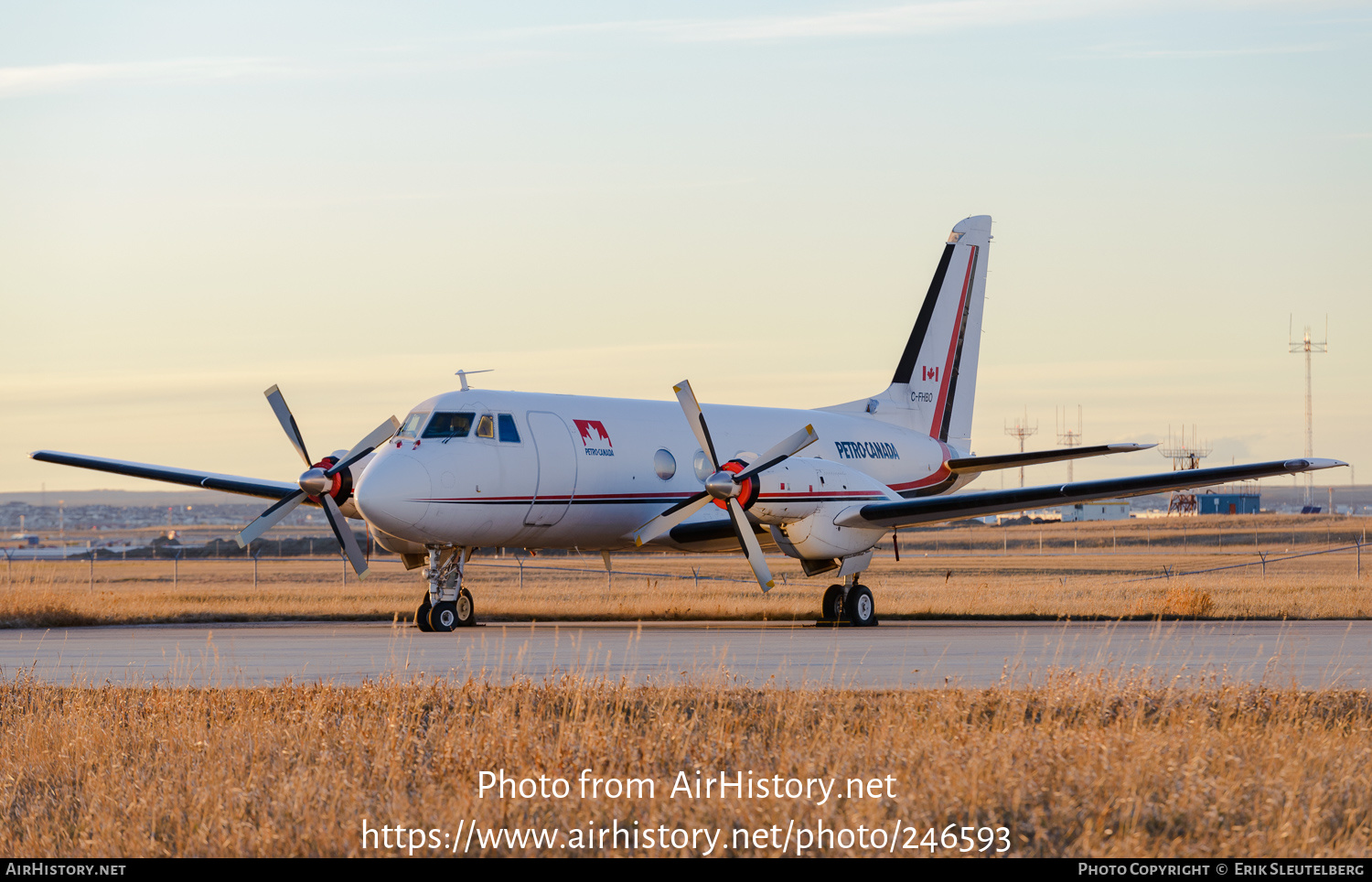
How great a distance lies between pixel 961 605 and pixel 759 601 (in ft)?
15.6

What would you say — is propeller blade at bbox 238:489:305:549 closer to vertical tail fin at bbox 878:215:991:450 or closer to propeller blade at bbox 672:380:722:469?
propeller blade at bbox 672:380:722:469

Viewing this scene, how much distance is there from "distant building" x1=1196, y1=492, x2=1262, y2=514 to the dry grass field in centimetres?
9488

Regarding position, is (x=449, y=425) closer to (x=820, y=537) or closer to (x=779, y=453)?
(x=779, y=453)

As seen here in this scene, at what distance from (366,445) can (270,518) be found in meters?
2.39

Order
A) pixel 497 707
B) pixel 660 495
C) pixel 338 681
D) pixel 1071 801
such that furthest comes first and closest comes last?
1. pixel 660 495
2. pixel 338 681
3. pixel 497 707
4. pixel 1071 801

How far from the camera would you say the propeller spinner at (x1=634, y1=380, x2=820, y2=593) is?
24391mm

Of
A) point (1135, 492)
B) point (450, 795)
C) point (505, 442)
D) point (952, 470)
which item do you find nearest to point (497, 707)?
point (450, 795)

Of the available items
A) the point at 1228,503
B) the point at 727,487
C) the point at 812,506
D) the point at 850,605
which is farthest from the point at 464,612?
the point at 1228,503

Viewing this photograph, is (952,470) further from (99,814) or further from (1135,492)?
(99,814)

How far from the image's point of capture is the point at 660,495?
2697cm

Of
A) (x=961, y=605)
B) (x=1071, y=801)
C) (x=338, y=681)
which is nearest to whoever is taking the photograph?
(x=1071, y=801)

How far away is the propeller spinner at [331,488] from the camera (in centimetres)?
2483

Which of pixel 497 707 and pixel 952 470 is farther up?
pixel 952 470

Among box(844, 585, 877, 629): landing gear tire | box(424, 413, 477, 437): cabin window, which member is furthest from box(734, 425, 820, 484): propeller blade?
box(424, 413, 477, 437): cabin window
